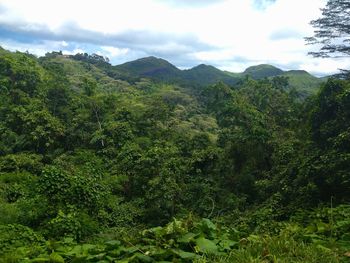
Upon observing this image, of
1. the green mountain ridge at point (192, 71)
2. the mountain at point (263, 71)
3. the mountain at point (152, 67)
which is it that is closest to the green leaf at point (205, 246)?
the green mountain ridge at point (192, 71)

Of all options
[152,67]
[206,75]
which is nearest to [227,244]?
[152,67]

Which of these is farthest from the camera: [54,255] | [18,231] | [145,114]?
[145,114]

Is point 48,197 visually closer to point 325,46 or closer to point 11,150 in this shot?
point 11,150

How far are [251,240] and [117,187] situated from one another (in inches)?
608

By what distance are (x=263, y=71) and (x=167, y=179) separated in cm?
11783

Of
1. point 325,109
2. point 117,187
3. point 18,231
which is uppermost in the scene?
point 325,109

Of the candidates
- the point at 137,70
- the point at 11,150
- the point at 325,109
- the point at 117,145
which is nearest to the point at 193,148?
the point at 117,145

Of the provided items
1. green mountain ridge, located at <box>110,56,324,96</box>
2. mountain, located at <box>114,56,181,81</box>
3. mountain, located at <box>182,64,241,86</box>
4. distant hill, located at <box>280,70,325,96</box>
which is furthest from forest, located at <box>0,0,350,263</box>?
mountain, located at <box>182,64,241,86</box>

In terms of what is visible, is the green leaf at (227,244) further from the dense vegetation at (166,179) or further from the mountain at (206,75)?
the mountain at (206,75)

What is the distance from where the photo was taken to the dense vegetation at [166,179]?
10.1 feet

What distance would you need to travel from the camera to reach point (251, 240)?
311 centimetres

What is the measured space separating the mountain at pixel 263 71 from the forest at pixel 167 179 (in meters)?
93.4

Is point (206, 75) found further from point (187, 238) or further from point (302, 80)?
point (187, 238)

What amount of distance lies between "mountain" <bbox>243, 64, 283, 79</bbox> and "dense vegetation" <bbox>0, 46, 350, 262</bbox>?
310ft
